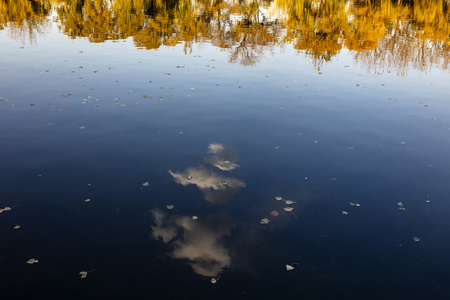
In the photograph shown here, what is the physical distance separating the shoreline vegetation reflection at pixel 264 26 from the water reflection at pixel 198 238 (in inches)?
992

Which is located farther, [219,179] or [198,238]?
[219,179]

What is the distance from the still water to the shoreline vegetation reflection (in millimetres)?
5966

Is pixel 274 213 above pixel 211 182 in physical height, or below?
below

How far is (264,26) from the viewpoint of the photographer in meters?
52.3

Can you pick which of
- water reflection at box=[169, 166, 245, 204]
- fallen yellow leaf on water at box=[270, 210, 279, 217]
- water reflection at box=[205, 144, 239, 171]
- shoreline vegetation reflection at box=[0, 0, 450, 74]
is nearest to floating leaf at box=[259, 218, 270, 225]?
fallen yellow leaf on water at box=[270, 210, 279, 217]

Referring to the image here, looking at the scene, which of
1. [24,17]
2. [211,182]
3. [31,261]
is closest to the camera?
[31,261]

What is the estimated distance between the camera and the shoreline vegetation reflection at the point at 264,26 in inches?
1479

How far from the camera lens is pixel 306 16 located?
6169 cm

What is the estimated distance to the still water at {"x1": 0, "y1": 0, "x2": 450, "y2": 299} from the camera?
916 cm

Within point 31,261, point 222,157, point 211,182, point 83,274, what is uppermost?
point 222,157

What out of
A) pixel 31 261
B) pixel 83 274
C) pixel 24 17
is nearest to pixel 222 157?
pixel 83 274

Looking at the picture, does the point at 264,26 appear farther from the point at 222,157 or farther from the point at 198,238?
the point at 198,238

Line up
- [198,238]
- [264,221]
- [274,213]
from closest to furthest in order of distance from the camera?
[198,238], [264,221], [274,213]

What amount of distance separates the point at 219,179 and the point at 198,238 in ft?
11.3
